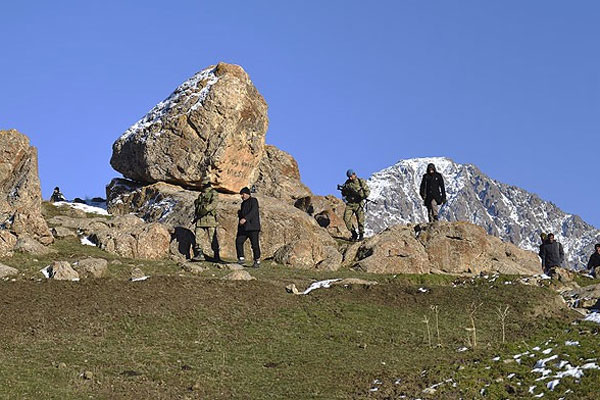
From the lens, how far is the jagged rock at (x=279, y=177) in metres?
53.1

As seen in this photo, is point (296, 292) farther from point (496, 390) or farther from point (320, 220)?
point (320, 220)

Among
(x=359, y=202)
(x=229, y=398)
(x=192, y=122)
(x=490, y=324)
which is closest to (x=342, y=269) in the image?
(x=359, y=202)

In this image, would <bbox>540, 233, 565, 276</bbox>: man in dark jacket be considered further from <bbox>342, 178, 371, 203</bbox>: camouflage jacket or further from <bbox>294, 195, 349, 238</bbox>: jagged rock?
<bbox>294, 195, 349, 238</bbox>: jagged rock

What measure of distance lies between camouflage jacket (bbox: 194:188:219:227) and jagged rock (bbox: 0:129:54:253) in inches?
243

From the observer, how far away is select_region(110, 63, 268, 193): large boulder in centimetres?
4528

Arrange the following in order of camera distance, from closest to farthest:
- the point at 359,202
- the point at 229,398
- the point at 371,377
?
the point at 229,398 < the point at 371,377 < the point at 359,202

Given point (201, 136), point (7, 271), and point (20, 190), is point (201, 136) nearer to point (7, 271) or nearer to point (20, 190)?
point (20, 190)

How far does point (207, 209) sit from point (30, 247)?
23.9 ft

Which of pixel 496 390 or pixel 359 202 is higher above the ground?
pixel 359 202

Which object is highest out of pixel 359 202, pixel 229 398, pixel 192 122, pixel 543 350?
pixel 192 122

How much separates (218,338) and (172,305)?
2.75m

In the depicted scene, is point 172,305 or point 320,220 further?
point 320,220

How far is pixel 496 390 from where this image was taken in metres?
16.4

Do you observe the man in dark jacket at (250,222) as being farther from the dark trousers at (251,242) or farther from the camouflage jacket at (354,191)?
the camouflage jacket at (354,191)
